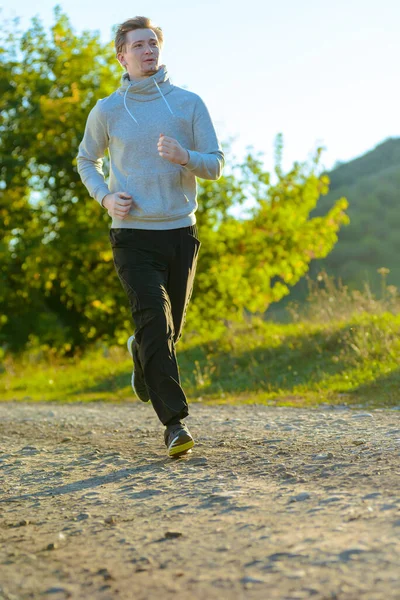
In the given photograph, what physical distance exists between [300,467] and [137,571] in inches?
66.3

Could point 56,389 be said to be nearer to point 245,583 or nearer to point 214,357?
point 214,357

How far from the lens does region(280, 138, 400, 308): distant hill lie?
147 ft

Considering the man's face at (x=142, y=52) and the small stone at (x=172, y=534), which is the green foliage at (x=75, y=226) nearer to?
the man's face at (x=142, y=52)

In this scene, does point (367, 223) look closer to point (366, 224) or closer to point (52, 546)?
point (366, 224)

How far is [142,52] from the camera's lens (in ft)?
17.9

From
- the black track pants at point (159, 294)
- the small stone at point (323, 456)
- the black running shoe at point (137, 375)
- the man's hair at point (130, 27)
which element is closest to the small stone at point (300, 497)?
the small stone at point (323, 456)

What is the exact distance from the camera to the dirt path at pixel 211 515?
2895 mm

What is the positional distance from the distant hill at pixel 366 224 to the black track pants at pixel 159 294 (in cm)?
3490

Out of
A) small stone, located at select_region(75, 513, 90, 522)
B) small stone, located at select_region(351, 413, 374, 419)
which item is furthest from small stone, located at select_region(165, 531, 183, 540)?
small stone, located at select_region(351, 413, 374, 419)

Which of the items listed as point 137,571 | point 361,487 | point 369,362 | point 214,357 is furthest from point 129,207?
point 214,357

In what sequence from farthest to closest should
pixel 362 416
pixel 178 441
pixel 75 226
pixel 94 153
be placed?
pixel 75 226 < pixel 362 416 < pixel 94 153 < pixel 178 441

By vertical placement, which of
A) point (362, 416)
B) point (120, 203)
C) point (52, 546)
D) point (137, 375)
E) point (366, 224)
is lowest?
point (362, 416)

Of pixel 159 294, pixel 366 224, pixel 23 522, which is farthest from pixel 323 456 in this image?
pixel 366 224

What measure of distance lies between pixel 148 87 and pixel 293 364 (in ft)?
20.2
